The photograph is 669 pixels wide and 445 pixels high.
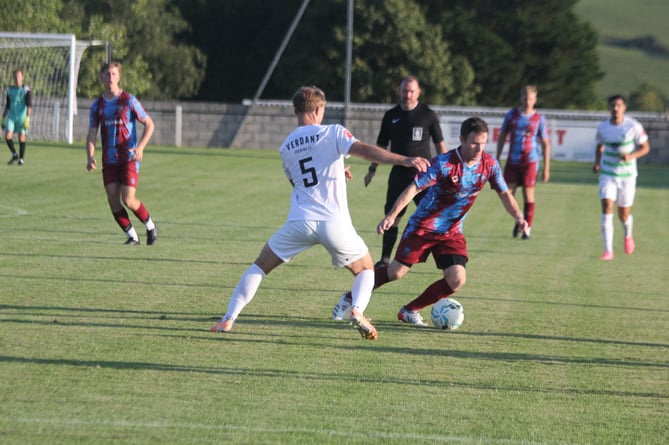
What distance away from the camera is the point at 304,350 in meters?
7.72

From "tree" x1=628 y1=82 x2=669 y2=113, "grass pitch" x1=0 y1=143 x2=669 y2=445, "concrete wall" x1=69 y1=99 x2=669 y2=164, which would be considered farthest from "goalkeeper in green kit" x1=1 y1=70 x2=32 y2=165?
"tree" x1=628 y1=82 x2=669 y2=113

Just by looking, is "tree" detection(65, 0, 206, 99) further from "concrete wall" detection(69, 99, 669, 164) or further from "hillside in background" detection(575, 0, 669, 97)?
"hillside in background" detection(575, 0, 669, 97)

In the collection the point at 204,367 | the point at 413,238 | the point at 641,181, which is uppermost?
the point at 413,238

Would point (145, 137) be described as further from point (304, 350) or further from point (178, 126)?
point (178, 126)

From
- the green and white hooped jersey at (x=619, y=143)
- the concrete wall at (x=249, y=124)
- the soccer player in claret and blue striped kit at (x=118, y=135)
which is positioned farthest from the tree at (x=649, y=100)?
the soccer player in claret and blue striped kit at (x=118, y=135)

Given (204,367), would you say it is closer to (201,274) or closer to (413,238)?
(413,238)

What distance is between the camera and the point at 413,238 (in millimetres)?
8805

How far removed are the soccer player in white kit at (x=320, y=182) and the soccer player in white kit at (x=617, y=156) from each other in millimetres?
7253

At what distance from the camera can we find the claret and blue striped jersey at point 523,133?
1648 cm

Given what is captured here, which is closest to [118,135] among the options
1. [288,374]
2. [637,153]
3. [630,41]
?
[288,374]

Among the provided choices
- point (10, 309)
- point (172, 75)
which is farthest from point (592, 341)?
point (172, 75)

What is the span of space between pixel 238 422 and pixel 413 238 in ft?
11.3

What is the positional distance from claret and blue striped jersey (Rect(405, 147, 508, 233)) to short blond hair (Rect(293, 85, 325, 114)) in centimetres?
105

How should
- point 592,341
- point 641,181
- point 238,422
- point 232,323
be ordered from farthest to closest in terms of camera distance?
point 641,181, point 592,341, point 232,323, point 238,422
